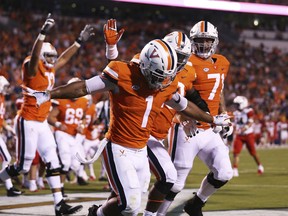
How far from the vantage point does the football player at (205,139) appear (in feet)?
26.1

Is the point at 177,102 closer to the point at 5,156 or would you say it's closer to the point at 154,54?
the point at 154,54

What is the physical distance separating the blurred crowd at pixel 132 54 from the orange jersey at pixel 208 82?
12438mm

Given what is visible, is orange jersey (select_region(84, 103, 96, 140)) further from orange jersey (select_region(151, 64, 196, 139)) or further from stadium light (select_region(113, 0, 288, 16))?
orange jersey (select_region(151, 64, 196, 139))

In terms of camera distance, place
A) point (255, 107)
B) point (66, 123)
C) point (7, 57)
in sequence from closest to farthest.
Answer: point (66, 123)
point (7, 57)
point (255, 107)

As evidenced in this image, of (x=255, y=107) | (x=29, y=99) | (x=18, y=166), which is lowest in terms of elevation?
(x=255, y=107)

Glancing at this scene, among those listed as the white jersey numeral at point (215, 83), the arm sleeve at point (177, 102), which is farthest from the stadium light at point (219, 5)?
the arm sleeve at point (177, 102)

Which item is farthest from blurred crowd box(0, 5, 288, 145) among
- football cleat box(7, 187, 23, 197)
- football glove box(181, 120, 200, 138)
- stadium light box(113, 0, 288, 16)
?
football glove box(181, 120, 200, 138)

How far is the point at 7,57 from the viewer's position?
81.4ft

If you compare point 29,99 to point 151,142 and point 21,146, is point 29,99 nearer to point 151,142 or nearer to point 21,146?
point 21,146

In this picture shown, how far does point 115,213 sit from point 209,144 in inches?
79.3

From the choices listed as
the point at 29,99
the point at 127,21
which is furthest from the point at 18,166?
the point at 127,21

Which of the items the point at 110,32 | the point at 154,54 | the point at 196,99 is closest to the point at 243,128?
the point at 196,99

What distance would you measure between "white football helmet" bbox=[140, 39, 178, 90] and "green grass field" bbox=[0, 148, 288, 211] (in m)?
3.60

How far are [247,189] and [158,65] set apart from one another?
670cm
